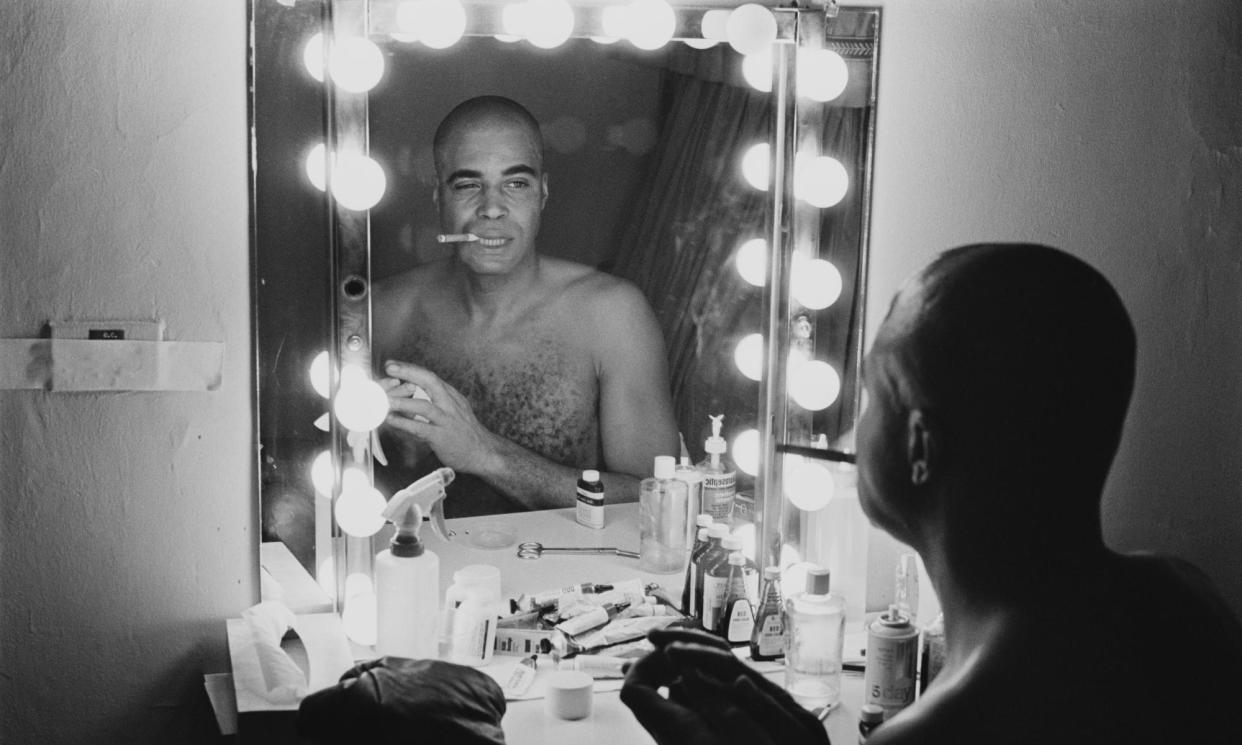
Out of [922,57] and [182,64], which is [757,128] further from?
[182,64]

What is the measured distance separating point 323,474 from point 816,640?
60cm

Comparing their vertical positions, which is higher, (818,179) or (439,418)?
(818,179)

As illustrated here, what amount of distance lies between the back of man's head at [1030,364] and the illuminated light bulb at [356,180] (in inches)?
29.5

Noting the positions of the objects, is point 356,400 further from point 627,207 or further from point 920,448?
point 920,448

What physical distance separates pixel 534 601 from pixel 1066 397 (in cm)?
82

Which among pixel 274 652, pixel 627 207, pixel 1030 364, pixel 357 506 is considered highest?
pixel 627 207

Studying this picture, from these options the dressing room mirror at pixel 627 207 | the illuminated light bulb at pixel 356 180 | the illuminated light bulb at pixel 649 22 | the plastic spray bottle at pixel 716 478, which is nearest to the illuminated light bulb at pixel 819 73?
the dressing room mirror at pixel 627 207

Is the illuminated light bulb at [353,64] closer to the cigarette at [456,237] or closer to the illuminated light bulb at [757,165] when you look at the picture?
the cigarette at [456,237]

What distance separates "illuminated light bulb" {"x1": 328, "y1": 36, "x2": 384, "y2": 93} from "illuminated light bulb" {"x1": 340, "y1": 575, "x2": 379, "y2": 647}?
58 cm

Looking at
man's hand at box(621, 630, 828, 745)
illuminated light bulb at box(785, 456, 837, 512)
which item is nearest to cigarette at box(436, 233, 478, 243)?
illuminated light bulb at box(785, 456, 837, 512)

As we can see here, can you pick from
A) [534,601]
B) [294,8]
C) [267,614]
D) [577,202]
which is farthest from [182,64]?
[534,601]

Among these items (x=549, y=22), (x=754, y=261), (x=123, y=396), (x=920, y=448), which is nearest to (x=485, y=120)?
(x=549, y=22)

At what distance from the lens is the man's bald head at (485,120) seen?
57.0 inches

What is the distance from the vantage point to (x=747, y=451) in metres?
1.61
